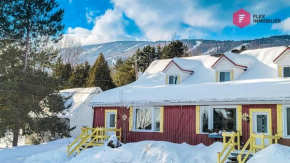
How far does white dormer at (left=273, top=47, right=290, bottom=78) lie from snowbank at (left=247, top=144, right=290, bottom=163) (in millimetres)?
5728

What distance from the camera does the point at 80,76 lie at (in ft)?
120

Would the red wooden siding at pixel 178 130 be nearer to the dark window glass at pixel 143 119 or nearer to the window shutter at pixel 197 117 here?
the window shutter at pixel 197 117

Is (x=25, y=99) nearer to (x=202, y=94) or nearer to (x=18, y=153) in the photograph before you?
(x=18, y=153)

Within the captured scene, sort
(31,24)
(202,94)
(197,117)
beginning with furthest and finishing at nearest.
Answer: (31,24)
(197,117)
(202,94)

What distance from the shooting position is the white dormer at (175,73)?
18516 millimetres

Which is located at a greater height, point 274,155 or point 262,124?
point 262,124

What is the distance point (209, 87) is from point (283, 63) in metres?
3.90

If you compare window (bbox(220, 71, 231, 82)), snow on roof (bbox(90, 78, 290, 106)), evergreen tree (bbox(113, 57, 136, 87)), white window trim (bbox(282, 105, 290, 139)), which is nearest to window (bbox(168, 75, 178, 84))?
snow on roof (bbox(90, 78, 290, 106))

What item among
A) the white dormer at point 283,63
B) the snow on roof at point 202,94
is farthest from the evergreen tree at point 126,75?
the white dormer at point 283,63

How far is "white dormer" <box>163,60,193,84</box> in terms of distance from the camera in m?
18.5

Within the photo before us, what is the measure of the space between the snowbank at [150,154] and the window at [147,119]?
8.28 feet

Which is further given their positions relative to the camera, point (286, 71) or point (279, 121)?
point (286, 71)

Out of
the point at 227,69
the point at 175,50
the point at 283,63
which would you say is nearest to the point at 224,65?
the point at 227,69

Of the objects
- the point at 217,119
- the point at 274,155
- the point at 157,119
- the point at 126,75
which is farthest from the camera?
the point at 126,75
